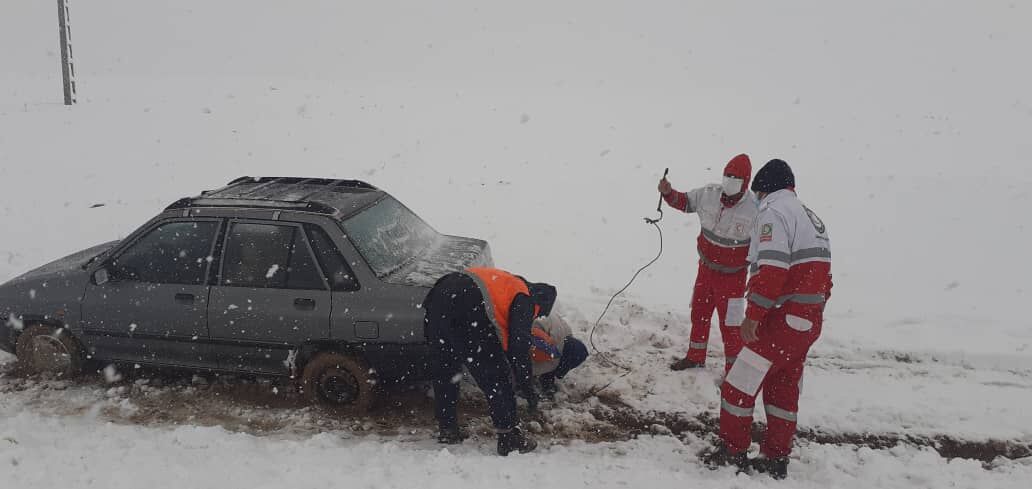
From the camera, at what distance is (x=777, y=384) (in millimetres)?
4270

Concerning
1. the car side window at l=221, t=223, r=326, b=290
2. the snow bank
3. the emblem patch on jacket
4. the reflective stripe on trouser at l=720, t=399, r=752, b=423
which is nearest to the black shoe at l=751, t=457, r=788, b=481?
the snow bank

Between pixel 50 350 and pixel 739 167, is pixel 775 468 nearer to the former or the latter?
pixel 739 167

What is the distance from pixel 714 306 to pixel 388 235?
2735mm

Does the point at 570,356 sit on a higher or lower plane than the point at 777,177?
lower

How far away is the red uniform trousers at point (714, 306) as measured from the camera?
5.32 meters

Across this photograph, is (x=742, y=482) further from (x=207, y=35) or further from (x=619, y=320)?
(x=207, y=35)

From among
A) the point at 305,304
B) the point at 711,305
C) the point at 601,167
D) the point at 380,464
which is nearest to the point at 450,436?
the point at 380,464

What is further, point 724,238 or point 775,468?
point 724,238

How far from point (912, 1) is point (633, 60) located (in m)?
11.5

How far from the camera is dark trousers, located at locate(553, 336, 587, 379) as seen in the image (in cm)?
520

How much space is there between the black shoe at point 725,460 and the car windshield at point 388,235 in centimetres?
256

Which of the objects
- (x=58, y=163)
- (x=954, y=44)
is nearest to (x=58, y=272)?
(x=58, y=163)

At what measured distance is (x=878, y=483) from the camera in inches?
165

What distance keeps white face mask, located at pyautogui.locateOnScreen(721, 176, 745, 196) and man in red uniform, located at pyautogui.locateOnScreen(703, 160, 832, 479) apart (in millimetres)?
806
